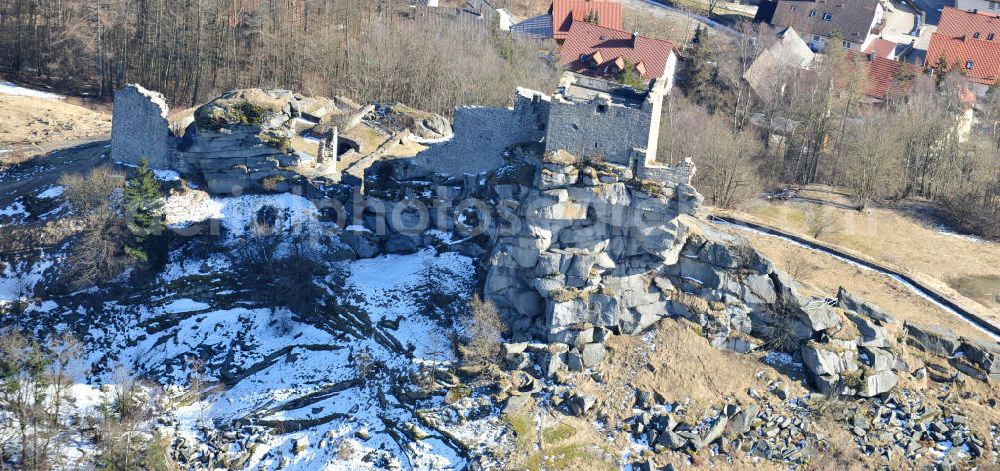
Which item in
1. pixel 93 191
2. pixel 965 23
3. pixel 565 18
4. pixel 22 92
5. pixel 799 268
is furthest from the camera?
pixel 965 23

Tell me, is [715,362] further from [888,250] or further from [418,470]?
[888,250]

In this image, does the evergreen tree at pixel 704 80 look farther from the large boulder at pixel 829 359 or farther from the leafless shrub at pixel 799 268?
the large boulder at pixel 829 359

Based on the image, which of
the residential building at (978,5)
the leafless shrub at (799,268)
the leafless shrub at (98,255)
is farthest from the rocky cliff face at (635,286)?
the residential building at (978,5)

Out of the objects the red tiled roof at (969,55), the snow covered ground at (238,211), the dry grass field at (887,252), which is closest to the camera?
the dry grass field at (887,252)

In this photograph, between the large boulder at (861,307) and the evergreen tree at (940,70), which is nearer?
the large boulder at (861,307)

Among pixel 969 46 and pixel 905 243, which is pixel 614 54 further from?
pixel 969 46

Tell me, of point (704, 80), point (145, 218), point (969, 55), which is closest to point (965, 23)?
point (969, 55)
